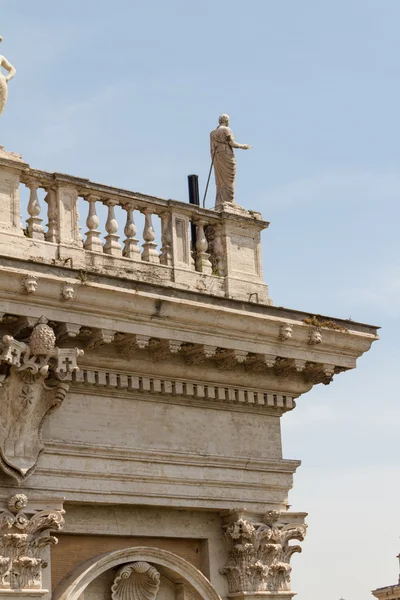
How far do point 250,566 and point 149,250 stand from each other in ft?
10.8

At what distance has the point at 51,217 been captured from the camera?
13867mm

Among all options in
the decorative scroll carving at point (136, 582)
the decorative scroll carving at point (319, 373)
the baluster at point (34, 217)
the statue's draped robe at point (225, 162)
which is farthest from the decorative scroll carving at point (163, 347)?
the statue's draped robe at point (225, 162)

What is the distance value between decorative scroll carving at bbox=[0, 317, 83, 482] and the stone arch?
45.2 inches

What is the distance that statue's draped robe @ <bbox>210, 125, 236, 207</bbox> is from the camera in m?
15.5

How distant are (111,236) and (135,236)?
0.32 metres

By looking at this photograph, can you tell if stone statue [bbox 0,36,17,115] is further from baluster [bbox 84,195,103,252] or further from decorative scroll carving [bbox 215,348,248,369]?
decorative scroll carving [bbox 215,348,248,369]

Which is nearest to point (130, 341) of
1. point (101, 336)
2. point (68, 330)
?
point (101, 336)

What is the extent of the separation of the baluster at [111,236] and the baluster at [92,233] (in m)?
0.12

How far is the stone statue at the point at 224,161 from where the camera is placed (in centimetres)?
1554

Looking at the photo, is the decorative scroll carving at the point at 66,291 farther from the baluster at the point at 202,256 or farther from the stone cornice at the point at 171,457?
the baluster at the point at 202,256

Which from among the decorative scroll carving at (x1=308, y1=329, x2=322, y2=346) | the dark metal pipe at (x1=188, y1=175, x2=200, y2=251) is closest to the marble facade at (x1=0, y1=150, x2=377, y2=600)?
the decorative scroll carving at (x1=308, y1=329, x2=322, y2=346)

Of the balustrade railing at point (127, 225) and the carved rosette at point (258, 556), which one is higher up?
the balustrade railing at point (127, 225)

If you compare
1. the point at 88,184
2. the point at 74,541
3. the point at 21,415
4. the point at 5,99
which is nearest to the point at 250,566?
the point at 74,541

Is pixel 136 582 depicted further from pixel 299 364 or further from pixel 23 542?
pixel 299 364
